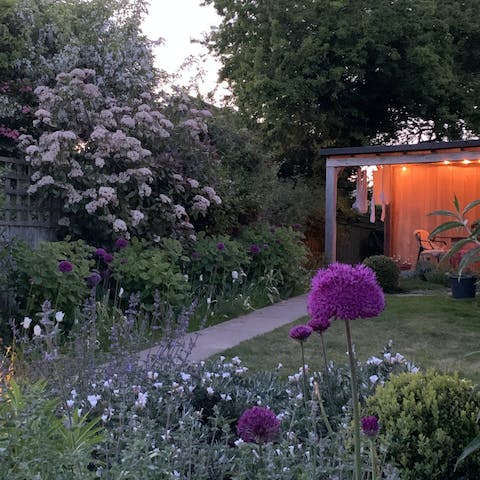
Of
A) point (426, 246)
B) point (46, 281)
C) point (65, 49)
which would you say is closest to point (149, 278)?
point (46, 281)

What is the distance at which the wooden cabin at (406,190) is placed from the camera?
13008mm

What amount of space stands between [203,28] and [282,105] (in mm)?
4246

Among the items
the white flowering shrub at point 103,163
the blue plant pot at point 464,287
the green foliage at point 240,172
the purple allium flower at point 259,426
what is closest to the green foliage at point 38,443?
the purple allium flower at point 259,426

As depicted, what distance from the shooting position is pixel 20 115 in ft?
24.9

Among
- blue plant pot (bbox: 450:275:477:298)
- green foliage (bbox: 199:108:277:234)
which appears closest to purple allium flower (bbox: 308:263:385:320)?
green foliage (bbox: 199:108:277:234)

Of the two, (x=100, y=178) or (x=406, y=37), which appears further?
(x=406, y=37)

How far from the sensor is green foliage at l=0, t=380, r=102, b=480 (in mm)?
1770

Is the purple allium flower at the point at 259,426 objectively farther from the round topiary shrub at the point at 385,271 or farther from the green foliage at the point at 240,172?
the round topiary shrub at the point at 385,271

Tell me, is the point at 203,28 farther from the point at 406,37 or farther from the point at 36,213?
the point at 36,213

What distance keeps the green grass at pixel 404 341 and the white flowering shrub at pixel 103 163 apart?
2156 millimetres

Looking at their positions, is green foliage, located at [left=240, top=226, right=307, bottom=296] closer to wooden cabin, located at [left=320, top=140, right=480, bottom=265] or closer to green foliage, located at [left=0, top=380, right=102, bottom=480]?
wooden cabin, located at [left=320, top=140, right=480, bottom=265]

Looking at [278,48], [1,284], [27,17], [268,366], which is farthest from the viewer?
[278,48]

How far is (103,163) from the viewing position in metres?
7.07

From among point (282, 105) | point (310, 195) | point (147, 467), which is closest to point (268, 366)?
point (147, 467)
